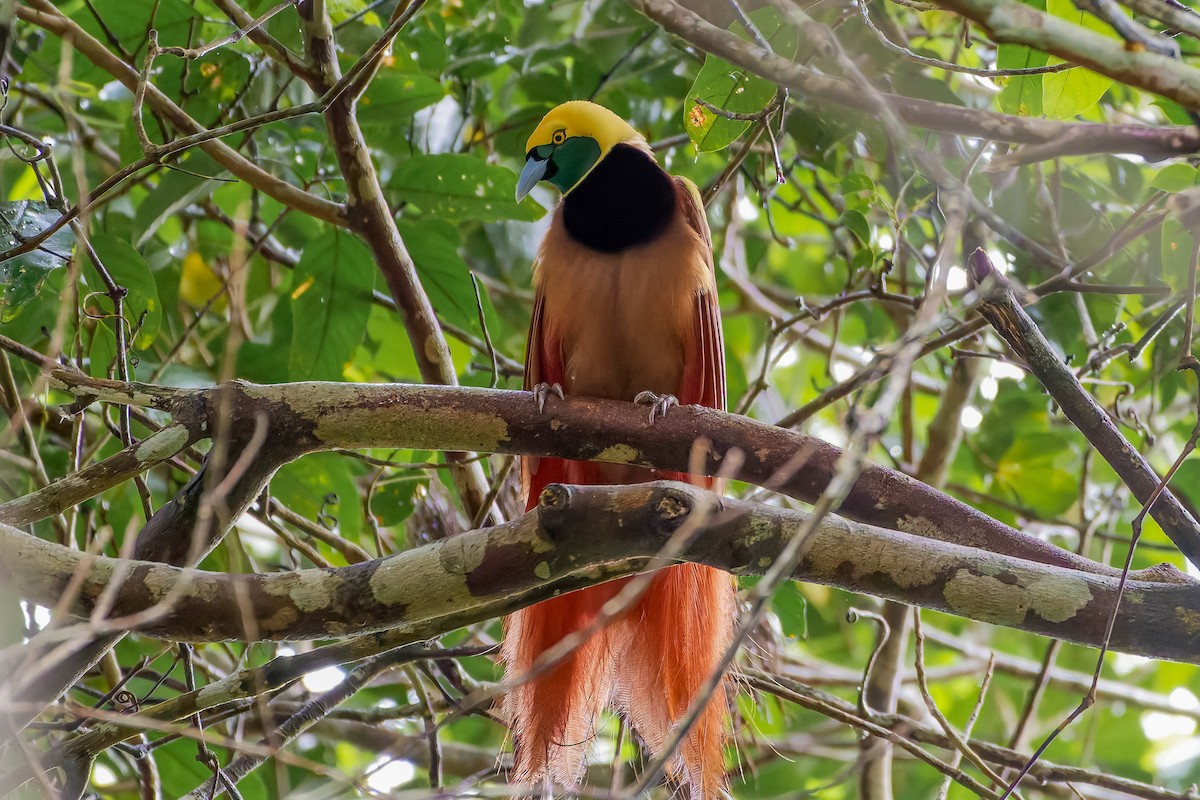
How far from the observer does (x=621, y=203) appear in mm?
3354

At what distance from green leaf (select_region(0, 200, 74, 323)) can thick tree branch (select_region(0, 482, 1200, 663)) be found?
0.75 m

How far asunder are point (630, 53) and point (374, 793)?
2.58 meters

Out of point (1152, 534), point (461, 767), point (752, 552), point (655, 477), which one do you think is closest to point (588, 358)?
point (655, 477)

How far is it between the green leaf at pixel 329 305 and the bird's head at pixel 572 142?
2.15ft

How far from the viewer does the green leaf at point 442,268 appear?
3.25 metres

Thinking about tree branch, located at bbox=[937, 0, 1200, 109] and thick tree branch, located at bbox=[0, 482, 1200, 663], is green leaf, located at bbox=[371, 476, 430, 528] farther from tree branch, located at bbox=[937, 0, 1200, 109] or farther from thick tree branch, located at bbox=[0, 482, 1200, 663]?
tree branch, located at bbox=[937, 0, 1200, 109]

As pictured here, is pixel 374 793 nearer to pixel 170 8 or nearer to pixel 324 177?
pixel 324 177

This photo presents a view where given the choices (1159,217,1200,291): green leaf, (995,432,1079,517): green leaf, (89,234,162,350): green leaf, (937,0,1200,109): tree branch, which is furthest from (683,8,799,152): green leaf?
(995,432,1079,517): green leaf

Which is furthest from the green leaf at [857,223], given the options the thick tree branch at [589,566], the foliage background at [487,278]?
the thick tree branch at [589,566]

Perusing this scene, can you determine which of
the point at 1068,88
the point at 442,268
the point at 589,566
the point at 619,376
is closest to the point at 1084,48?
the point at 1068,88

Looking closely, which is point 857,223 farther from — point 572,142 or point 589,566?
point 589,566

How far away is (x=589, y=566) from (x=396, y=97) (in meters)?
1.75

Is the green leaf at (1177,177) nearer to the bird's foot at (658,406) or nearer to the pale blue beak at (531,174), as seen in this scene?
the bird's foot at (658,406)

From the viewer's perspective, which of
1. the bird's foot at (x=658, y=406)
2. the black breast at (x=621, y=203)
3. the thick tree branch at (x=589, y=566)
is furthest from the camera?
the black breast at (x=621, y=203)
